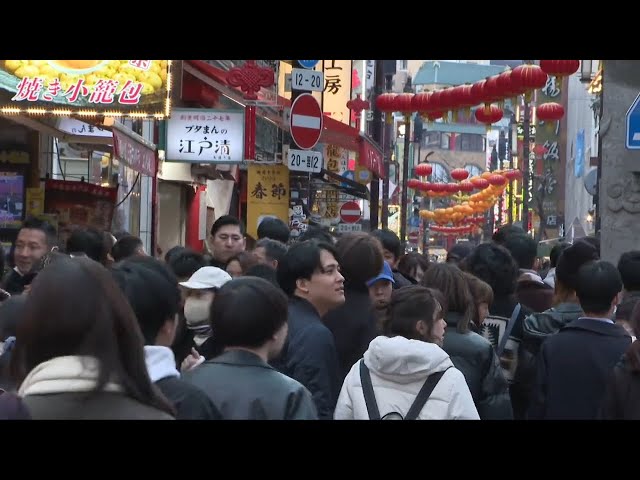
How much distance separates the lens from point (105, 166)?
19859 millimetres

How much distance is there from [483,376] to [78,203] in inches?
423

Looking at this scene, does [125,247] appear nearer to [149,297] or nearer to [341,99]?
[149,297]

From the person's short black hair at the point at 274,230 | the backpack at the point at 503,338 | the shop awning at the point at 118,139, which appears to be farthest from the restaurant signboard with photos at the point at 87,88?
the backpack at the point at 503,338

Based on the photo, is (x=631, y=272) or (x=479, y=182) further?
(x=479, y=182)

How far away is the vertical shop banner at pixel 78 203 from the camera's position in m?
15.1

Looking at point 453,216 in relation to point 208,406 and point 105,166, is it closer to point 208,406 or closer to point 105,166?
point 105,166

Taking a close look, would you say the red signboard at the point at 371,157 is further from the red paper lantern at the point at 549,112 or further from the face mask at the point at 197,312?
the face mask at the point at 197,312

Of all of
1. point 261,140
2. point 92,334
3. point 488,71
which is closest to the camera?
point 92,334

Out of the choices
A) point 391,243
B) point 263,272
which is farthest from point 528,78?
point 263,272

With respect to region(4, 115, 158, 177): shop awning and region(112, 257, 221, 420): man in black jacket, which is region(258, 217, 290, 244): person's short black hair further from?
region(112, 257, 221, 420): man in black jacket

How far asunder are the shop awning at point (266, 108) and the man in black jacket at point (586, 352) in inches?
432

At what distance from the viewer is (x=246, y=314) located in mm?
3961
